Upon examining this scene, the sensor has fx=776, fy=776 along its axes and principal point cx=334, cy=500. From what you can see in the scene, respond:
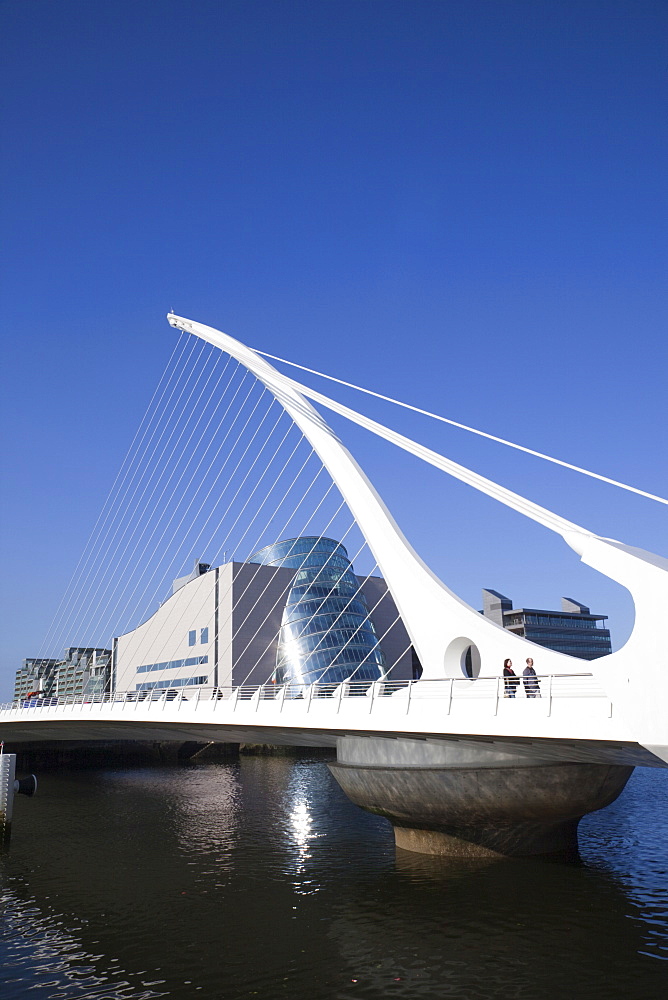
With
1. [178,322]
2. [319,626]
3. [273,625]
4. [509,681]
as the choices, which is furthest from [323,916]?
[273,625]

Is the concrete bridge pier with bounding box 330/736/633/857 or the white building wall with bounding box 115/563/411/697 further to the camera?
the white building wall with bounding box 115/563/411/697

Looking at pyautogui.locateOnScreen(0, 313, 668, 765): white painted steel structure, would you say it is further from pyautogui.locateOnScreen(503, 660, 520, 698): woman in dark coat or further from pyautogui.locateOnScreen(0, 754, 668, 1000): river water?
pyautogui.locateOnScreen(0, 754, 668, 1000): river water

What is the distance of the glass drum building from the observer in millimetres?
60969

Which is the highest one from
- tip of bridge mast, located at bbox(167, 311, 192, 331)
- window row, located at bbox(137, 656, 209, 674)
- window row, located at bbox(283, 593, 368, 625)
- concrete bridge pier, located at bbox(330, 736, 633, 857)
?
tip of bridge mast, located at bbox(167, 311, 192, 331)

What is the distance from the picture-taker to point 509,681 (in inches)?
637

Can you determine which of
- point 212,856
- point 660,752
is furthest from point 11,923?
point 660,752

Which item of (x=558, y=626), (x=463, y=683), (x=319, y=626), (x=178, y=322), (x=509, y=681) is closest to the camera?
(x=509, y=681)

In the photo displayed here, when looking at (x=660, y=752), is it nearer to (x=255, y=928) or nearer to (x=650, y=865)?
(x=255, y=928)

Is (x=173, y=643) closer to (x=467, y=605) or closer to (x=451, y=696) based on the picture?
(x=467, y=605)

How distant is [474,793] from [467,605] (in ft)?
15.1

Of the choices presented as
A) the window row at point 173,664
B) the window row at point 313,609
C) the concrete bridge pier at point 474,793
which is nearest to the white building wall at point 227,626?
the window row at point 173,664

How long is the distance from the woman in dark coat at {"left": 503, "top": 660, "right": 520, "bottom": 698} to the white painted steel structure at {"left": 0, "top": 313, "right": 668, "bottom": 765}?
0.85ft

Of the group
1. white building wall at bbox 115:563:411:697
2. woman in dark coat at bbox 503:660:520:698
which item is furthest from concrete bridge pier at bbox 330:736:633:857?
white building wall at bbox 115:563:411:697

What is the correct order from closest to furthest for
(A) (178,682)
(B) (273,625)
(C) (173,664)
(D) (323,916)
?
(D) (323,916), (B) (273,625), (A) (178,682), (C) (173,664)
